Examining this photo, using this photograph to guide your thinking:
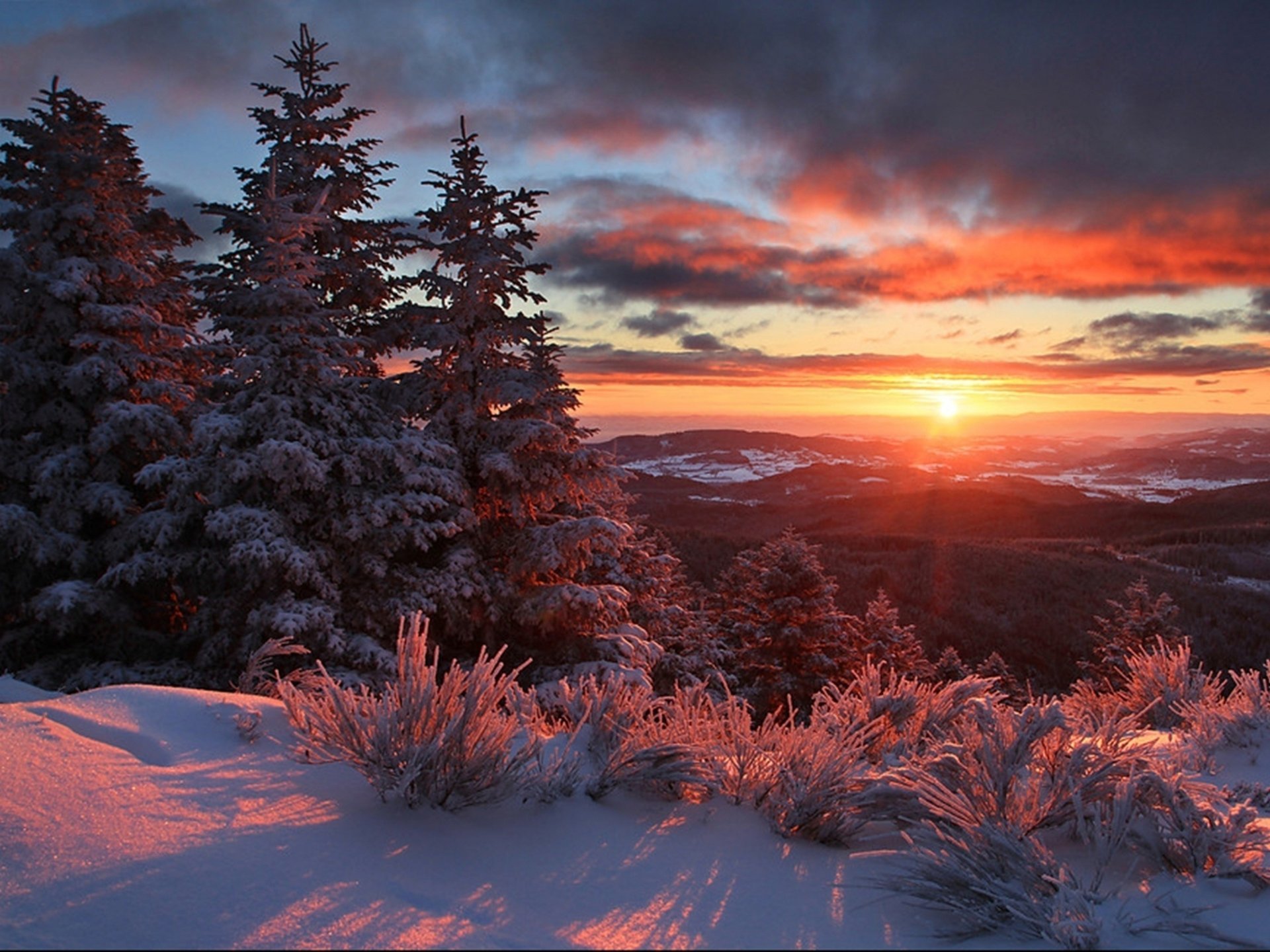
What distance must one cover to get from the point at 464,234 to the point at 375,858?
9.74m

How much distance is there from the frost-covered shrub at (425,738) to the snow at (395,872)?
93 millimetres

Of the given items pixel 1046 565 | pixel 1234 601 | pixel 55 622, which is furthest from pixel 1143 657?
pixel 1046 565

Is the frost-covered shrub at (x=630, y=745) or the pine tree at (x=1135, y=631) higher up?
the frost-covered shrub at (x=630, y=745)

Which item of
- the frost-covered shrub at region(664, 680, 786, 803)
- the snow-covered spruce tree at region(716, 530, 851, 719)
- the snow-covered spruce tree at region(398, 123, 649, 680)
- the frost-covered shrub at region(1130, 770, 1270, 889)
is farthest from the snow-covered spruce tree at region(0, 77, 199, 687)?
the snow-covered spruce tree at region(716, 530, 851, 719)

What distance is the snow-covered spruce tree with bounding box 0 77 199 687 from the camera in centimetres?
862

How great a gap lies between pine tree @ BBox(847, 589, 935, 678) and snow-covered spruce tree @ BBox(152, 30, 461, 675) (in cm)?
1502

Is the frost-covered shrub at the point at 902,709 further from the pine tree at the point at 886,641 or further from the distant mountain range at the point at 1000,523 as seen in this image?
the pine tree at the point at 886,641

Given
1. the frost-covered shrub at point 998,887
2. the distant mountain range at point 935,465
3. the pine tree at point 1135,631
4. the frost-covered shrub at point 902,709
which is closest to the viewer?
the frost-covered shrub at point 998,887

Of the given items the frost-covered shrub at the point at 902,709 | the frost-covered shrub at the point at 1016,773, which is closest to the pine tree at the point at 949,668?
the frost-covered shrub at the point at 902,709

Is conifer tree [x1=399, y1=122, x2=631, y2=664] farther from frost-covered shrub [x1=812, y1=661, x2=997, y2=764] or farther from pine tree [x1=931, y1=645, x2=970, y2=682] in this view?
pine tree [x1=931, y1=645, x2=970, y2=682]

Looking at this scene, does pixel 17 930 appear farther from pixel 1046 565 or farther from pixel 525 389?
pixel 1046 565

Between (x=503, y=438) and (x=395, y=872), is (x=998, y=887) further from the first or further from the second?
(x=503, y=438)

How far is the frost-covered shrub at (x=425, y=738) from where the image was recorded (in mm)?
2512

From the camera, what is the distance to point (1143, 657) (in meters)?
A: 6.29
